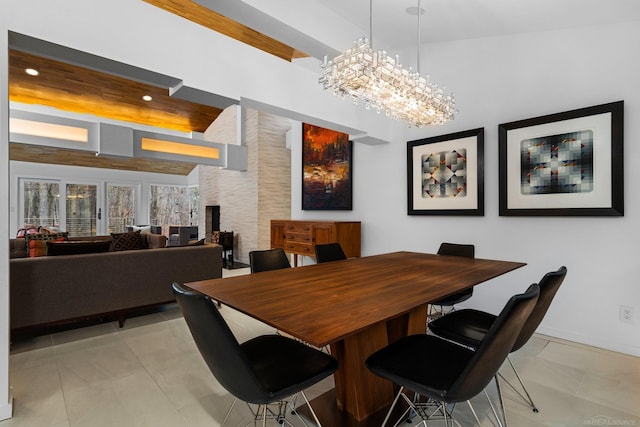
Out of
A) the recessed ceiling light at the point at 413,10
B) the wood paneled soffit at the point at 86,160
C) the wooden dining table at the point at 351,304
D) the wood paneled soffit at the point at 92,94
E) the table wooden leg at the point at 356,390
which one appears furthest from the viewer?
the wood paneled soffit at the point at 86,160

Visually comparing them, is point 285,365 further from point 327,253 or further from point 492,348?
point 327,253

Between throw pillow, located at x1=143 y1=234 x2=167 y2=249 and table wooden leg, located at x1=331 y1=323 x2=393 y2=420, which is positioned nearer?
table wooden leg, located at x1=331 y1=323 x2=393 y2=420

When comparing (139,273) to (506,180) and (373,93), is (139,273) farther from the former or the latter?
(506,180)

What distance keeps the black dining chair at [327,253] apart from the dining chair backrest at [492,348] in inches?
72.1

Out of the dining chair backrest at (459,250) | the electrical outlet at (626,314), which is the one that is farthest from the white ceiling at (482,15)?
the electrical outlet at (626,314)

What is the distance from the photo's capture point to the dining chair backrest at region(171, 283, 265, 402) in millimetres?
1108

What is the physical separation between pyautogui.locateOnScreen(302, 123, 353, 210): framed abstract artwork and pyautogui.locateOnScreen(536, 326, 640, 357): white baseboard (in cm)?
281

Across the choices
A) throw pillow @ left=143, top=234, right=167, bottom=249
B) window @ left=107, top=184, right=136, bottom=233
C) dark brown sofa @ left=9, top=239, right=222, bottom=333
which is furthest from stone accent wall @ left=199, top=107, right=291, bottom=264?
window @ left=107, top=184, right=136, bottom=233

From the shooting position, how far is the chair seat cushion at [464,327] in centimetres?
181

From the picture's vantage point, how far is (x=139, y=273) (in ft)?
11.0

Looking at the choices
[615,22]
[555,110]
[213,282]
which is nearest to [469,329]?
[213,282]

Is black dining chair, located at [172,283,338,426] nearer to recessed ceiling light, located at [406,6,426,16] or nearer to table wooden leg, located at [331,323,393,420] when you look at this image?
table wooden leg, located at [331,323,393,420]

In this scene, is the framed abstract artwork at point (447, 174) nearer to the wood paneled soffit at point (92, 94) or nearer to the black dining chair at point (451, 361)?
the black dining chair at point (451, 361)

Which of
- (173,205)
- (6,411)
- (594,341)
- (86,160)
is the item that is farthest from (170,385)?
(173,205)
